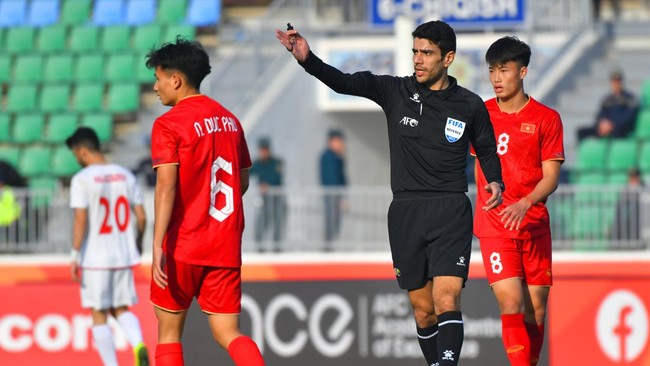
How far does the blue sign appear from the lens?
17453 millimetres

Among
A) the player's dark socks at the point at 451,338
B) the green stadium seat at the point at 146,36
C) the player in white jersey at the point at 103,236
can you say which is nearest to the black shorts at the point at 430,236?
the player's dark socks at the point at 451,338

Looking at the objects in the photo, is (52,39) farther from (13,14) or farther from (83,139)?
(83,139)

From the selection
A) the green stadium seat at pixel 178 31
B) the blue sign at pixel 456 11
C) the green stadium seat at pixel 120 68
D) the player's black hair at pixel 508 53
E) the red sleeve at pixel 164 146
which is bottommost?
the red sleeve at pixel 164 146

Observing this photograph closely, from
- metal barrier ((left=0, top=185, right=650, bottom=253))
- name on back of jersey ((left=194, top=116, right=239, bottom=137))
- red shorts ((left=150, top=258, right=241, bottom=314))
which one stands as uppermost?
name on back of jersey ((left=194, top=116, right=239, bottom=137))

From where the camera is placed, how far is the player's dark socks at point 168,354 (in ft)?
26.0

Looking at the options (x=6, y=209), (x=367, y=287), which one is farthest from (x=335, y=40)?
(x=367, y=287)

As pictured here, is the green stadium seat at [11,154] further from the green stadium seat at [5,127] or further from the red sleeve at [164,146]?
the red sleeve at [164,146]

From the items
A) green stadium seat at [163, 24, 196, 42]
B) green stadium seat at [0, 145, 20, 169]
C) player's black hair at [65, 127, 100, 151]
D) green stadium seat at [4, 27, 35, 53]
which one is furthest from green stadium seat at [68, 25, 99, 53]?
player's black hair at [65, 127, 100, 151]

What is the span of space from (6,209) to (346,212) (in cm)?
401

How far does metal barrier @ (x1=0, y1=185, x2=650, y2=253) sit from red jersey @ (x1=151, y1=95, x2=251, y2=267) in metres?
6.83

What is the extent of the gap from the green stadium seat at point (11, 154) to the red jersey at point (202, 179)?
39.1 feet

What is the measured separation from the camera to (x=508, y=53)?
29.9 ft

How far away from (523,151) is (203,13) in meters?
13.0

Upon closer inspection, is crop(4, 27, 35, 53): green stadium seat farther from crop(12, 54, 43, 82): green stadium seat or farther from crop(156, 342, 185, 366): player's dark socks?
crop(156, 342, 185, 366): player's dark socks
